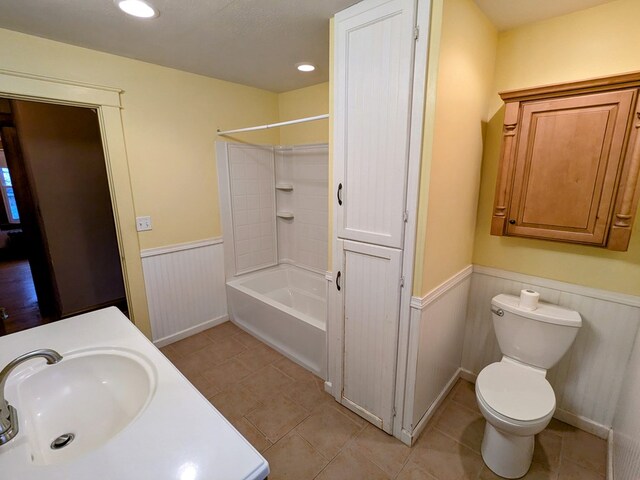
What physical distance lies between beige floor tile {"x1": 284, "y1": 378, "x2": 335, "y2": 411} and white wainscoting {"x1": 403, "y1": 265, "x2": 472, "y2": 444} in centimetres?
58

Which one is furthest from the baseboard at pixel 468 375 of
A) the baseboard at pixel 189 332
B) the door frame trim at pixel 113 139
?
the door frame trim at pixel 113 139

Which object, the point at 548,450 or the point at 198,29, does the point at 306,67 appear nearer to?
the point at 198,29

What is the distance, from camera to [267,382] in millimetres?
2227

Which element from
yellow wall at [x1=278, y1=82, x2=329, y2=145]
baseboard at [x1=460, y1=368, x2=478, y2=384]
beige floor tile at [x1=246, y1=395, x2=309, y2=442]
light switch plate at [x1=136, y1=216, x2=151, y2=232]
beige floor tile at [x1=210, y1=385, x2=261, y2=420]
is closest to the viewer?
beige floor tile at [x1=246, y1=395, x2=309, y2=442]

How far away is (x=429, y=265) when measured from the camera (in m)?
1.53

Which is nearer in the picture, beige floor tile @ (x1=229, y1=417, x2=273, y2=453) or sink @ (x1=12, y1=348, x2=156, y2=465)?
sink @ (x1=12, y1=348, x2=156, y2=465)

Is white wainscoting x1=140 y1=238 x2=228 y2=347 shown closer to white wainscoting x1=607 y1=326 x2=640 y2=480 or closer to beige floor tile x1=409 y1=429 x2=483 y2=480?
beige floor tile x1=409 y1=429 x2=483 y2=480

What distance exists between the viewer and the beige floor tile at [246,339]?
8.88 ft

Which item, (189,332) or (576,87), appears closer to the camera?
(576,87)

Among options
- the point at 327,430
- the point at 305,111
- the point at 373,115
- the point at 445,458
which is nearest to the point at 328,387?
the point at 327,430

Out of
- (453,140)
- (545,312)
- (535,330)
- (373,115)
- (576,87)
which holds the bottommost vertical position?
(535,330)

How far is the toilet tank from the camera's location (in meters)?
1.63

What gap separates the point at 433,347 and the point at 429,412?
0.45 metres

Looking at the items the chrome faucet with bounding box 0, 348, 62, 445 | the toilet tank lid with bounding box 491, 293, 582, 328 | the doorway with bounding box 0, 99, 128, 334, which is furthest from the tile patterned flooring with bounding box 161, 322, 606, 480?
the doorway with bounding box 0, 99, 128, 334
